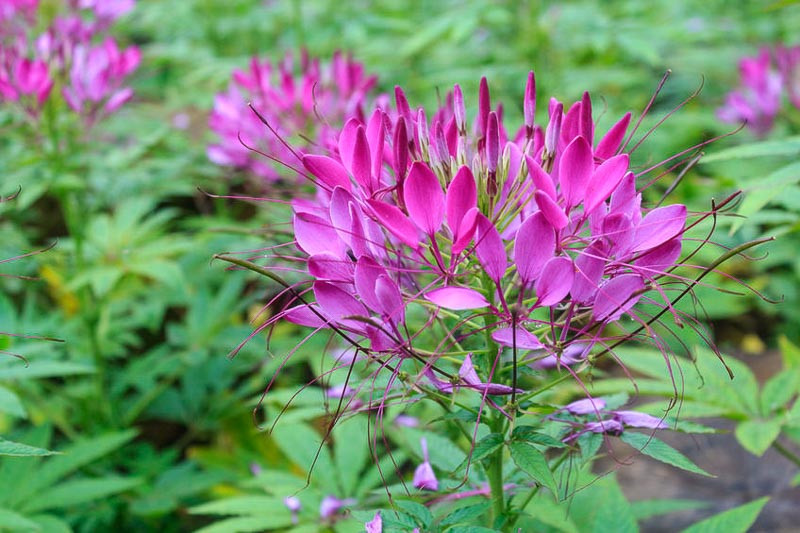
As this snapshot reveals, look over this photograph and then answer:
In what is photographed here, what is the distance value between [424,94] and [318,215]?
2.13 m

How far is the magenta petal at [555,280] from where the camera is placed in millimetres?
751

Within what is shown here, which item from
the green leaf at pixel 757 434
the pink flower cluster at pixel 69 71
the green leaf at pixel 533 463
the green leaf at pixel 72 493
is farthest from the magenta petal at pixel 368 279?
the pink flower cluster at pixel 69 71

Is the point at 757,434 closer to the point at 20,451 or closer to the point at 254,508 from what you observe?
the point at 254,508

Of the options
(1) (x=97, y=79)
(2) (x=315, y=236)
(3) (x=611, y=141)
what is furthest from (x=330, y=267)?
(1) (x=97, y=79)

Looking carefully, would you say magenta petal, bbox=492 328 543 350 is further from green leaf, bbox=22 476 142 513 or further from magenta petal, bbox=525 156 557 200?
green leaf, bbox=22 476 142 513

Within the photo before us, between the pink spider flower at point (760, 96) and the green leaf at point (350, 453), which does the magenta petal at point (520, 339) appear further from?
the pink spider flower at point (760, 96)

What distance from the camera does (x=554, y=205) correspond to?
29.0 inches

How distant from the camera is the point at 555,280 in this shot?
0.77 m

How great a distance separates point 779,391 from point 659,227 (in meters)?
0.66

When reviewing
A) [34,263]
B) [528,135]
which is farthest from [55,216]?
[528,135]

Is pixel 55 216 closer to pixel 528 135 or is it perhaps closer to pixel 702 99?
pixel 528 135

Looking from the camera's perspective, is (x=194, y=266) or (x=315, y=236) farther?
(x=194, y=266)

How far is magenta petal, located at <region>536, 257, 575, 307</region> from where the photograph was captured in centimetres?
75

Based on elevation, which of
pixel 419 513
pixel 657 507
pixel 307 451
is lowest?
pixel 657 507
